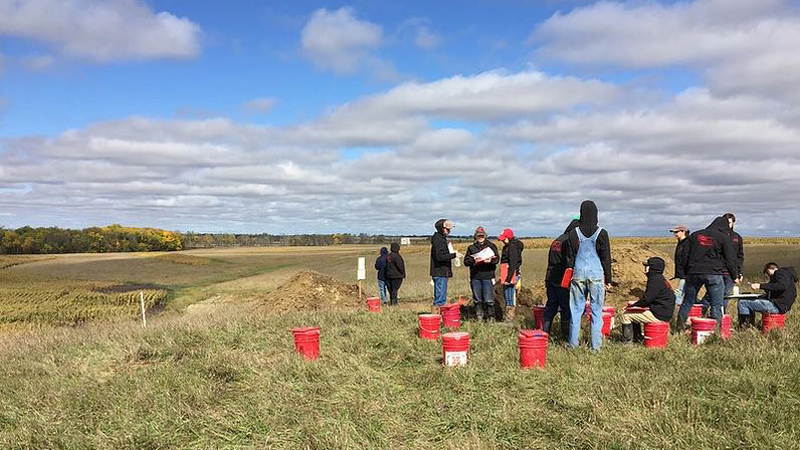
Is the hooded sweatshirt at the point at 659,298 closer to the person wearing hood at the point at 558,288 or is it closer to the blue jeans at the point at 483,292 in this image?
the person wearing hood at the point at 558,288

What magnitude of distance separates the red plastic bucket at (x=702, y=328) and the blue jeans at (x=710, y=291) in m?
1.30

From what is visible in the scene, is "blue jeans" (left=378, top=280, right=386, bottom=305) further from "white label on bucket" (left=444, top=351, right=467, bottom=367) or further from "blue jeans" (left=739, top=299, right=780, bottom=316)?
"white label on bucket" (left=444, top=351, right=467, bottom=367)

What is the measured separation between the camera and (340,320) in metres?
11.7

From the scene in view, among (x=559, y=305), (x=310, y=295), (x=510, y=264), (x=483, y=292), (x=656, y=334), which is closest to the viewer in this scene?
(x=656, y=334)

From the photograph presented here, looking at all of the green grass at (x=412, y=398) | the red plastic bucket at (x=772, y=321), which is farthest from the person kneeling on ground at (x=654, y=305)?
the red plastic bucket at (x=772, y=321)

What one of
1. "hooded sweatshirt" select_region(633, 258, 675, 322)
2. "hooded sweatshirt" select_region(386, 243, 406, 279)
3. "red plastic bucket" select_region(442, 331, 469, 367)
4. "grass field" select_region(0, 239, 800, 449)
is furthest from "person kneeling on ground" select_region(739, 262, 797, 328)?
"hooded sweatshirt" select_region(386, 243, 406, 279)

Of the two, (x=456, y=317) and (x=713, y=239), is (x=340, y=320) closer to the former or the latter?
(x=456, y=317)

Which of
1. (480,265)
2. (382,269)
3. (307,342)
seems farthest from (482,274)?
(382,269)

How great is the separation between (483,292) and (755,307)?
4.54 meters

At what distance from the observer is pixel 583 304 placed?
8.24 m

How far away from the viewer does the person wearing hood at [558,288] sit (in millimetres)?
9055

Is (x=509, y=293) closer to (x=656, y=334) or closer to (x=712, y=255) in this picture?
(x=712, y=255)

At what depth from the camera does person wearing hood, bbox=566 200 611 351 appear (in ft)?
26.7

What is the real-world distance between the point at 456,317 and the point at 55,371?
6372 mm
